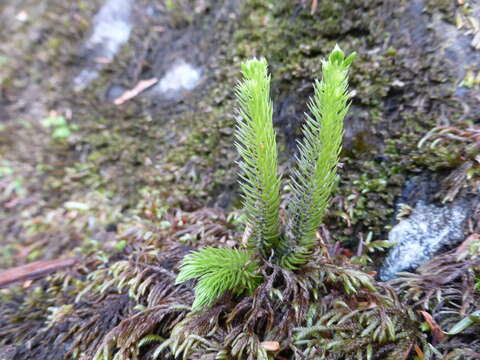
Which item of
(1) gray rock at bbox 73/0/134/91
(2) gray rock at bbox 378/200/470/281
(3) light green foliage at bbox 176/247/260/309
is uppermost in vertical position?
(1) gray rock at bbox 73/0/134/91

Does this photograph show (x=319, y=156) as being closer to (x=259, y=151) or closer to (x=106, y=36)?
(x=259, y=151)

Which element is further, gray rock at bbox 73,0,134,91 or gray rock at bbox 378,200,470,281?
gray rock at bbox 73,0,134,91

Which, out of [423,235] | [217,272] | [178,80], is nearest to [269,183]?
[217,272]

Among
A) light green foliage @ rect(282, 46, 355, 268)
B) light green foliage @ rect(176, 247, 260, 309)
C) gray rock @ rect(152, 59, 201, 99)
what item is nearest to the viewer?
light green foliage @ rect(282, 46, 355, 268)

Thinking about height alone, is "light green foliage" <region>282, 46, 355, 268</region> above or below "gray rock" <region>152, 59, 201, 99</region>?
below

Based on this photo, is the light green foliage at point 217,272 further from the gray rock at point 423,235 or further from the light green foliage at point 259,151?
the gray rock at point 423,235

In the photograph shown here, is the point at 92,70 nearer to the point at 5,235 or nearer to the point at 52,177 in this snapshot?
the point at 52,177

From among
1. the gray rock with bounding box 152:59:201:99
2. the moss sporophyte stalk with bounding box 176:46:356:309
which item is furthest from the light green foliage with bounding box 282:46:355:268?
the gray rock with bounding box 152:59:201:99

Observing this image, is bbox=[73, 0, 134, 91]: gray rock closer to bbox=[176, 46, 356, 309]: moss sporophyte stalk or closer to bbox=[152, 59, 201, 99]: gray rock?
bbox=[152, 59, 201, 99]: gray rock
